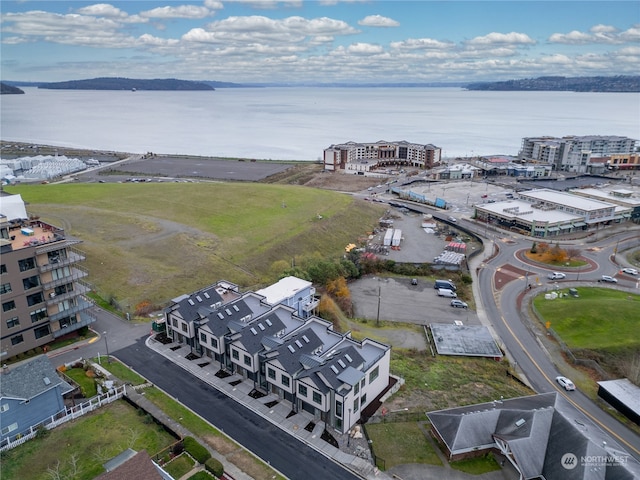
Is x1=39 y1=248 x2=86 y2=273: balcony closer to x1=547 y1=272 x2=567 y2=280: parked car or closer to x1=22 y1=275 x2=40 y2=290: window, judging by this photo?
x1=22 y1=275 x2=40 y2=290: window

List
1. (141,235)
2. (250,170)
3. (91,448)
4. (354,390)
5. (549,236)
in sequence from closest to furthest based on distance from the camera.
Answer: (91,448) < (354,390) < (141,235) < (549,236) < (250,170)

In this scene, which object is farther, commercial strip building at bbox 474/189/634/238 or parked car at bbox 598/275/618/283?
commercial strip building at bbox 474/189/634/238

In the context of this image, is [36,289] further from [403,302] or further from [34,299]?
[403,302]

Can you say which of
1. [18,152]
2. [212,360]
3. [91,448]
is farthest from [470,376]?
[18,152]

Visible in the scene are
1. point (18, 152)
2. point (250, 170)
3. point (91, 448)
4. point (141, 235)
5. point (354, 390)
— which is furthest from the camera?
point (18, 152)

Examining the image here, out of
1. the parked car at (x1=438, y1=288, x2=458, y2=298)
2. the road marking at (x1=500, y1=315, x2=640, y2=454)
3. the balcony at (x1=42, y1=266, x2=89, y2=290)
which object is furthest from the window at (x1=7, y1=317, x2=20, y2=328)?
the road marking at (x1=500, y1=315, x2=640, y2=454)

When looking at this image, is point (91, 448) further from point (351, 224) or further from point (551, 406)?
point (351, 224)
